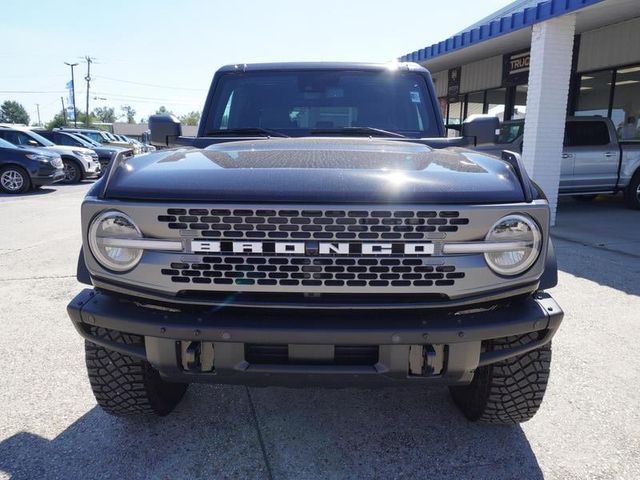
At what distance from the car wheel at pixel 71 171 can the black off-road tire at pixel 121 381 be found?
569 inches

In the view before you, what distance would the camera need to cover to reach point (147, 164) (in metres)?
2.20

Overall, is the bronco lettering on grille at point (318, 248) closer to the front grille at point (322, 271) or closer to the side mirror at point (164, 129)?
the front grille at point (322, 271)

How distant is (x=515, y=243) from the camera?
6.20 ft

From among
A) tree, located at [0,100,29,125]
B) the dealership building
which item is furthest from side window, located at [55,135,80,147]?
tree, located at [0,100,29,125]

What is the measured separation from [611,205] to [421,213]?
1089 cm

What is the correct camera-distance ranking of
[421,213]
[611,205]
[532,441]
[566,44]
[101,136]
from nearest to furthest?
[421,213] < [532,441] < [566,44] < [611,205] < [101,136]

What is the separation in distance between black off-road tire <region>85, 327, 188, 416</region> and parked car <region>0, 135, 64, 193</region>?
12.0 meters

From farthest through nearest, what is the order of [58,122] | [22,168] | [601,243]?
[58,122] → [22,168] → [601,243]

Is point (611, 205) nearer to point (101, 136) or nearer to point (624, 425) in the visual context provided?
point (624, 425)

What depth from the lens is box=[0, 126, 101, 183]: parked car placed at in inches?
536

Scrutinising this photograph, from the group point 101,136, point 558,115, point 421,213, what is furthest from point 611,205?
point 101,136

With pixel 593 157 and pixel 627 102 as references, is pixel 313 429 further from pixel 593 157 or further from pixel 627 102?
pixel 627 102

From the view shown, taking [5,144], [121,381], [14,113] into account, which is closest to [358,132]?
[121,381]

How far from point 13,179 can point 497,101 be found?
13.9m
